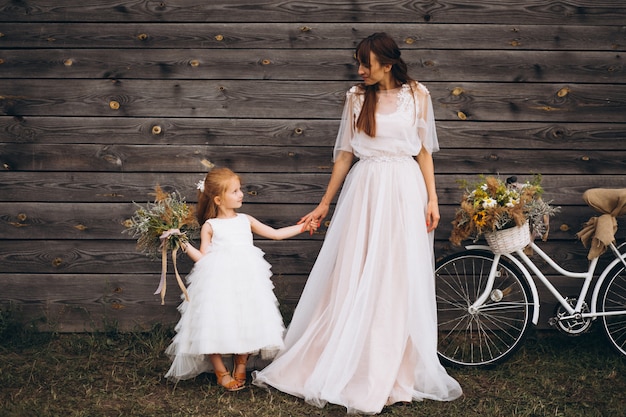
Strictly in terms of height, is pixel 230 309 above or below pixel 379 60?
below

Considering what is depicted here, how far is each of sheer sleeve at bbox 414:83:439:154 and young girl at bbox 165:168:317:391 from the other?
1225mm

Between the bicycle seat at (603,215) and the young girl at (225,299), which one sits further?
the bicycle seat at (603,215)

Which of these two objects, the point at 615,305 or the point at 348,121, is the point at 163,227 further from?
the point at 615,305

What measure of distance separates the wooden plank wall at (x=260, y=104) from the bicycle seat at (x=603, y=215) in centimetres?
45

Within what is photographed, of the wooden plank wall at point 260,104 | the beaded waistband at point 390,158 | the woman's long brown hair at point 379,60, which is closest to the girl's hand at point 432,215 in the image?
the beaded waistband at point 390,158

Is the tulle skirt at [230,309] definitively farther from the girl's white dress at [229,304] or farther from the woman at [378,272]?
the woman at [378,272]

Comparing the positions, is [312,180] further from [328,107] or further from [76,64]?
[76,64]

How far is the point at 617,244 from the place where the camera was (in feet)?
17.6

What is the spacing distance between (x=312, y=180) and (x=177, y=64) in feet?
4.71

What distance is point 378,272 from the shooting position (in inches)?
171

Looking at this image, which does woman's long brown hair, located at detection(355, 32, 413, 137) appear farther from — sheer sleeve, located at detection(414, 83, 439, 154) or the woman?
sheer sleeve, located at detection(414, 83, 439, 154)

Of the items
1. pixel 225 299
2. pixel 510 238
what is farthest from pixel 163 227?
pixel 510 238

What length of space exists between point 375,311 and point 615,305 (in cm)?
235

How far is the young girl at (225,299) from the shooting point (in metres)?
4.19
